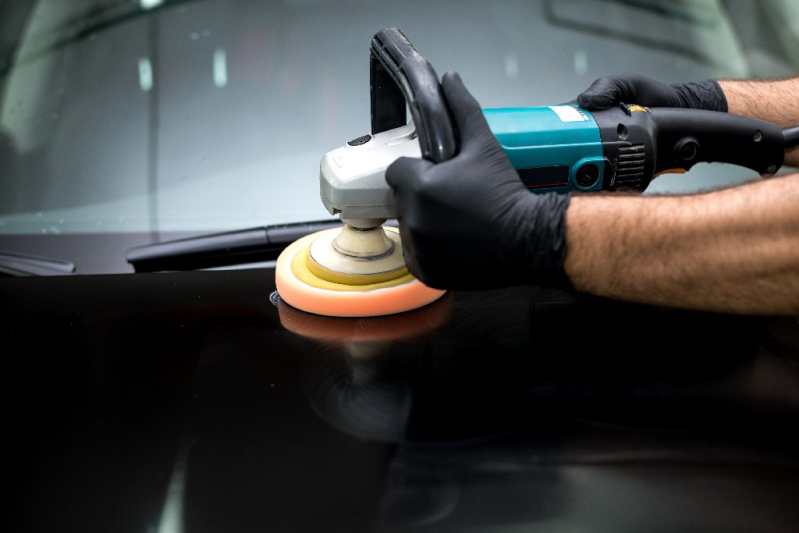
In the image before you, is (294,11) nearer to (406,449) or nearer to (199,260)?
(199,260)

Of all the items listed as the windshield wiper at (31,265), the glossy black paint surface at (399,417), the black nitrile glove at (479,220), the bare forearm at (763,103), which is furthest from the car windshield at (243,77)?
the black nitrile glove at (479,220)

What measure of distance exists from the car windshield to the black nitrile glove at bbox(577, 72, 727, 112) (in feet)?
0.95

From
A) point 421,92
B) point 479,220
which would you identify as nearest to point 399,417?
point 479,220

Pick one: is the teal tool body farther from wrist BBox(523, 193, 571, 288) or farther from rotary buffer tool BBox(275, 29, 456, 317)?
wrist BBox(523, 193, 571, 288)

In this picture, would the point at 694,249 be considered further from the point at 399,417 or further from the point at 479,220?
the point at 399,417

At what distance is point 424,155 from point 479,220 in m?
0.11

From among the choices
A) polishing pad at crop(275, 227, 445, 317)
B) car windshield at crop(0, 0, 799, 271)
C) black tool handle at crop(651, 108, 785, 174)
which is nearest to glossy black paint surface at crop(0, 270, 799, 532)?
polishing pad at crop(275, 227, 445, 317)

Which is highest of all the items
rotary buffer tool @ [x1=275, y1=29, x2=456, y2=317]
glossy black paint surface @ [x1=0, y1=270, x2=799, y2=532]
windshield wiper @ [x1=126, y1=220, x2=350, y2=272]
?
rotary buffer tool @ [x1=275, y1=29, x2=456, y2=317]

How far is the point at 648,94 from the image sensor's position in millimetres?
1150

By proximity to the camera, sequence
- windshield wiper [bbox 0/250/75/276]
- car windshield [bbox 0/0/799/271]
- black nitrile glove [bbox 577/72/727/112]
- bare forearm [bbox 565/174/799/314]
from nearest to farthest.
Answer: bare forearm [bbox 565/174/799/314] → black nitrile glove [bbox 577/72/727/112] → windshield wiper [bbox 0/250/75/276] → car windshield [bbox 0/0/799/271]

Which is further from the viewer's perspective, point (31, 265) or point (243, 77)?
point (243, 77)

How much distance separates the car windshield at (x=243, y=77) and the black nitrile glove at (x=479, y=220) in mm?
669

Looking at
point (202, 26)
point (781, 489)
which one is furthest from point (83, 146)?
point (781, 489)

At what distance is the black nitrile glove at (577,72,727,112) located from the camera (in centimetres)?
96
